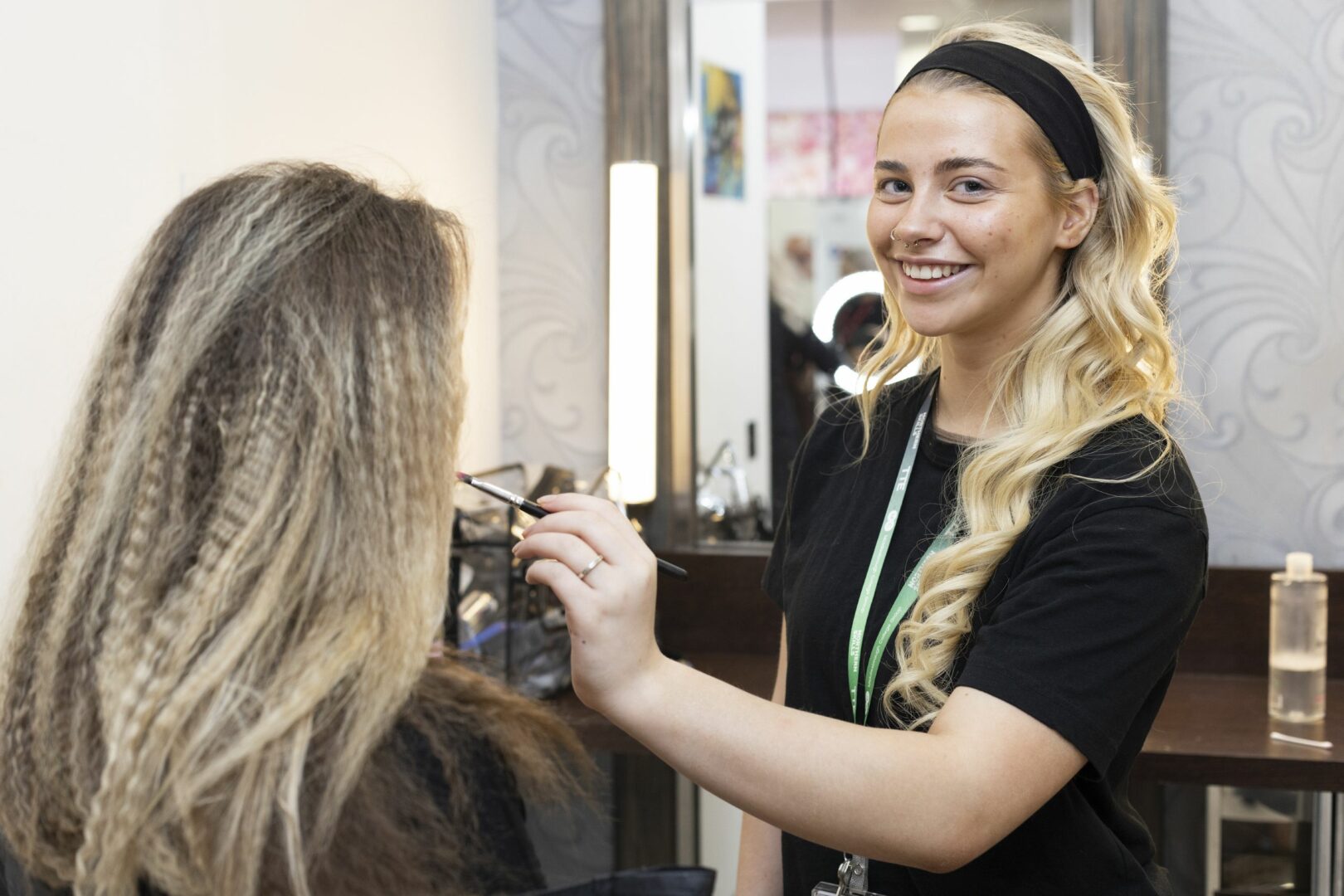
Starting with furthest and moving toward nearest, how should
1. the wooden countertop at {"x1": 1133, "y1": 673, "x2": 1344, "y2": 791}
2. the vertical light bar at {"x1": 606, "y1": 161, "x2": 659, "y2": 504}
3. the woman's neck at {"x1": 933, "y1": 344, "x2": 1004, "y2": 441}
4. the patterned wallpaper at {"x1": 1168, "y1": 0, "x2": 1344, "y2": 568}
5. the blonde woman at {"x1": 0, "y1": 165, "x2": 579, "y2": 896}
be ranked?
the vertical light bar at {"x1": 606, "y1": 161, "x2": 659, "y2": 504} → the patterned wallpaper at {"x1": 1168, "y1": 0, "x2": 1344, "y2": 568} → the wooden countertop at {"x1": 1133, "y1": 673, "x2": 1344, "y2": 791} → the woman's neck at {"x1": 933, "y1": 344, "x2": 1004, "y2": 441} → the blonde woman at {"x1": 0, "y1": 165, "x2": 579, "y2": 896}

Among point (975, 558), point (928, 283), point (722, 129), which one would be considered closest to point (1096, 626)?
point (975, 558)

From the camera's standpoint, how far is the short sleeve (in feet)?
3.06

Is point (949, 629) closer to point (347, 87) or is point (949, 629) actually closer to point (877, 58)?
point (347, 87)

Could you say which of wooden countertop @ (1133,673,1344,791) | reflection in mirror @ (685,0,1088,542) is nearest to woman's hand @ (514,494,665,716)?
wooden countertop @ (1133,673,1344,791)

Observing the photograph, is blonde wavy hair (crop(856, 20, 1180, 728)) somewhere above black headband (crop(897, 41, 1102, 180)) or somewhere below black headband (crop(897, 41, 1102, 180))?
below

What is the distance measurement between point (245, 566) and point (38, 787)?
0.55ft

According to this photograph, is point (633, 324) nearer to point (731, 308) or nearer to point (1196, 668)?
point (731, 308)

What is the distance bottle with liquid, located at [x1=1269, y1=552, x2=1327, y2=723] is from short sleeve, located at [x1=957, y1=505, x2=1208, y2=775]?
0.93 m

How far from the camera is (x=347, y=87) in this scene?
1.77 metres

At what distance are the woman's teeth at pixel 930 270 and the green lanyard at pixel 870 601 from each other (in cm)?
18

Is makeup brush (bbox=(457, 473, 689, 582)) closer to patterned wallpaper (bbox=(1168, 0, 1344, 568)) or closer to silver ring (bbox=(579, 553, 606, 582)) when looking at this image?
silver ring (bbox=(579, 553, 606, 582))

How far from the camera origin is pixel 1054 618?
951 mm

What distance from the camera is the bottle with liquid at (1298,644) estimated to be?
1.78 meters

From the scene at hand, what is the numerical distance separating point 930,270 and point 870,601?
0.30m
